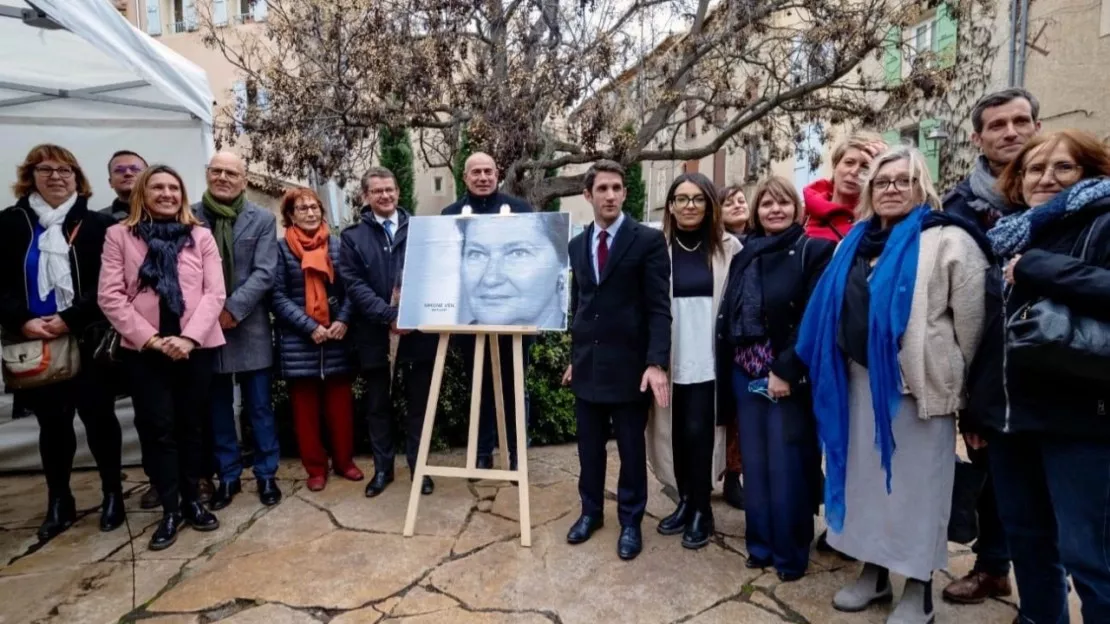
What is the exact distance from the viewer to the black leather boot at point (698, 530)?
3082 mm

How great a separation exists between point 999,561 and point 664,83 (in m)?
5.00

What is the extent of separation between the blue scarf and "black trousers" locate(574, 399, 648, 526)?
2.76 ft

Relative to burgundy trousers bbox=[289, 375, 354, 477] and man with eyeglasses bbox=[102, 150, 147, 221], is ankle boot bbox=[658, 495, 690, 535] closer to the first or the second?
burgundy trousers bbox=[289, 375, 354, 477]

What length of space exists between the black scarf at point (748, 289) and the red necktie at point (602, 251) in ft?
1.91

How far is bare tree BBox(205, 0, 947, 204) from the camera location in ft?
18.4

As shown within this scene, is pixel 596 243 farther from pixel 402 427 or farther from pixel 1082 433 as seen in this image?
pixel 402 427

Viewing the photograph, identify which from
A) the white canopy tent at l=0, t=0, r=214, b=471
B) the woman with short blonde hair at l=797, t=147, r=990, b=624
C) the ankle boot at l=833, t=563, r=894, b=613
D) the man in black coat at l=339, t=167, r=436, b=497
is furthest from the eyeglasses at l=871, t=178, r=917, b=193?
the white canopy tent at l=0, t=0, r=214, b=471

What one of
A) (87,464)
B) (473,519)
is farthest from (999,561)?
(87,464)

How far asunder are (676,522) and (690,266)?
1330 millimetres

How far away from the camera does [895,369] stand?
87.4 inches

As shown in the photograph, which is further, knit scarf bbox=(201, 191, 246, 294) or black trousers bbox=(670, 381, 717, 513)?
knit scarf bbox=(201, 191, 246, 294)

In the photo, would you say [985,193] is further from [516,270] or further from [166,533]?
[166,533]

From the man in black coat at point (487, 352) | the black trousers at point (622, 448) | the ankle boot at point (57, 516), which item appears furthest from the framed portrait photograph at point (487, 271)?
the ankle boot at point (57, 516)

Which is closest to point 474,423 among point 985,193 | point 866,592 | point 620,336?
point 620,336
